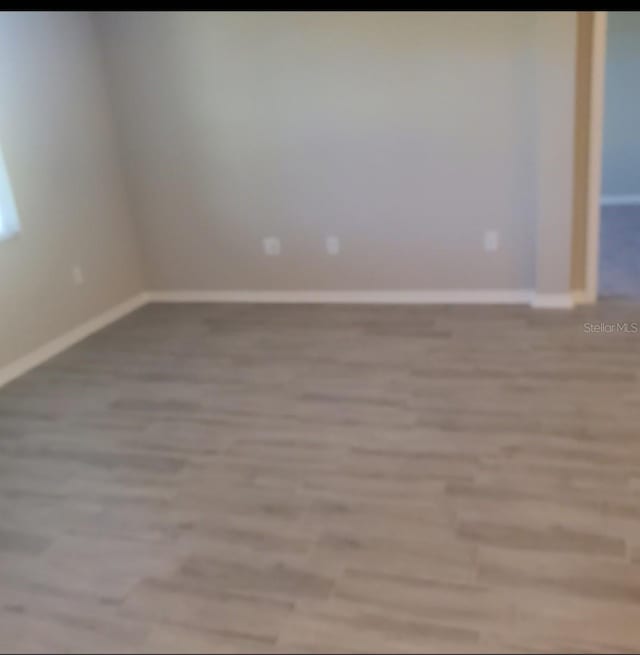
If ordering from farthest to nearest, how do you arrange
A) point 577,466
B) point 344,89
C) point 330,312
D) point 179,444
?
point 330,312
point 344,89
point 179,444
point 577,466

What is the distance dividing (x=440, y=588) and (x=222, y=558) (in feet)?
2.22

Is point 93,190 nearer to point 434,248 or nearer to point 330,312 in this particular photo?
point 330,312

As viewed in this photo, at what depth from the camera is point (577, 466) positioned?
247cm

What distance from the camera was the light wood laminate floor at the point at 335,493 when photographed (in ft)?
6.17

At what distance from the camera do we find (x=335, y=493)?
8.02ft

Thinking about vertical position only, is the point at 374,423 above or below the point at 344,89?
below

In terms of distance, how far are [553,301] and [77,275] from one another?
2883 millimetres

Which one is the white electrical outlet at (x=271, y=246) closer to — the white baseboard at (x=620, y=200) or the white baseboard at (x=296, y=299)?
the white baseboard at (x=296, y=299)

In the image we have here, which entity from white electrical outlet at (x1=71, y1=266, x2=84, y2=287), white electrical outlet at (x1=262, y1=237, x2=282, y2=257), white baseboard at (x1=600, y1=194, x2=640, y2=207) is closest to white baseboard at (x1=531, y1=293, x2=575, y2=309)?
white electrical outlet at (x1=262, y1=237, x2=282, y2=257)

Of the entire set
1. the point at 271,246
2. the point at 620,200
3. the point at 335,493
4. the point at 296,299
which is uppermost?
the point at 271,246

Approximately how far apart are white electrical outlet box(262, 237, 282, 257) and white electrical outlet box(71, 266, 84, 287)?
45.8 inches

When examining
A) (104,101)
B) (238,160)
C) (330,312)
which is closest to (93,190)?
(104,101)

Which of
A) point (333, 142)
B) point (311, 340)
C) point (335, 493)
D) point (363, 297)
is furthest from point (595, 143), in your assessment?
point (335, 493)

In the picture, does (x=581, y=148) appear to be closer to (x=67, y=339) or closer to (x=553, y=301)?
(x=553, y=301)
